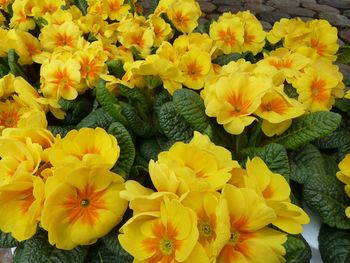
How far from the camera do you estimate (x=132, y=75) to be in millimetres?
1272

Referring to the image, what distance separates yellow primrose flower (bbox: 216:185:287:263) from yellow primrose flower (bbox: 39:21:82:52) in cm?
96

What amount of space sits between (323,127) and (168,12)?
0.80 meters

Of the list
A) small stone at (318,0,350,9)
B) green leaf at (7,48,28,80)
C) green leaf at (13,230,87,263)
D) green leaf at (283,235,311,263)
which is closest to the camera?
green leaf at (283,235,311,263)

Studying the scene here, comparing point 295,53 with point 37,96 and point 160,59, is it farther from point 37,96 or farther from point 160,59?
point 37,96

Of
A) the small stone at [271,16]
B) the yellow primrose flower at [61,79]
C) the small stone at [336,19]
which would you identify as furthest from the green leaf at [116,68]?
the small stone at [336,19]

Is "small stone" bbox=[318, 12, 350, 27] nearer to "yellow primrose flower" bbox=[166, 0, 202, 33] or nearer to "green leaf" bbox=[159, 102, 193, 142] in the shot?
"yellow primrose flower" bbox=[166, 0, 202, 33]

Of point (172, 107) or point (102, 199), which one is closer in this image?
point (102, 199)

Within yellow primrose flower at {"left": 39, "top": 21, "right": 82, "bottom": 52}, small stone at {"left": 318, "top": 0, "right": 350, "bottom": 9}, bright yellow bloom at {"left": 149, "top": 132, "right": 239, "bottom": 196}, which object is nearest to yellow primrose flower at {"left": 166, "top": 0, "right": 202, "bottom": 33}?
yellow primrose flower at {"left": 39, "top": 21, "right": 82, "bottom": 52}

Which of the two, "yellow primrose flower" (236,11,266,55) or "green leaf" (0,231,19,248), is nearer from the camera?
"green leaf" (0,231,19,248)

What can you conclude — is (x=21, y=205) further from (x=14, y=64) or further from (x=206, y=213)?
(x=14, y=64)

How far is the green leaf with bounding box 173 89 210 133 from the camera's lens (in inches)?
44.5

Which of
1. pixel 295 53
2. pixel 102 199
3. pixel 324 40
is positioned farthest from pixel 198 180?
pixel 324 40

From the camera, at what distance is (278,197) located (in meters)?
0.91

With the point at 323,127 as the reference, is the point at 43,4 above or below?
below
